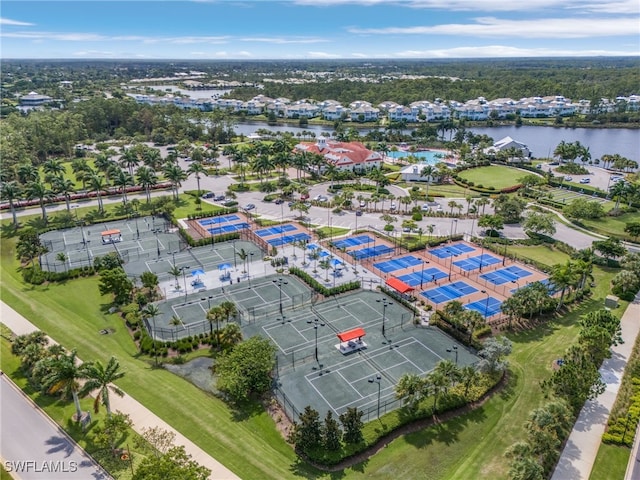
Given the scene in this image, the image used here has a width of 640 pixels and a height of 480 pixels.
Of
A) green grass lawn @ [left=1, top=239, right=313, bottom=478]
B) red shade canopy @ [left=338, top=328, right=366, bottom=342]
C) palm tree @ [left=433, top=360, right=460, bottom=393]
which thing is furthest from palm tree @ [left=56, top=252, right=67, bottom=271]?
palm tree @ [left=433, top=360, right=460, bottom=393]

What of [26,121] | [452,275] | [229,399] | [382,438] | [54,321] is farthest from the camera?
[26,121]

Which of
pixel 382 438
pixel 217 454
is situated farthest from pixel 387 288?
pixel 217 454

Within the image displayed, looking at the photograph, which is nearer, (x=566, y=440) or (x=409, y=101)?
(x=566, y=440)

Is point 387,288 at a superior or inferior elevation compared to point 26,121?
inferior

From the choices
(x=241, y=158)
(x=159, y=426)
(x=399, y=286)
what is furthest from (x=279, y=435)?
(x=241, y=158)

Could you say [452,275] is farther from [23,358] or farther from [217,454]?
[23,358]

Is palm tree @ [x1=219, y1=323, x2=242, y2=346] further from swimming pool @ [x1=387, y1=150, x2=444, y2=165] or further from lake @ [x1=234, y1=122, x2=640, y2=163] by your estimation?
lake @ [x1=234, y1=122, x2=640, y2=163]
